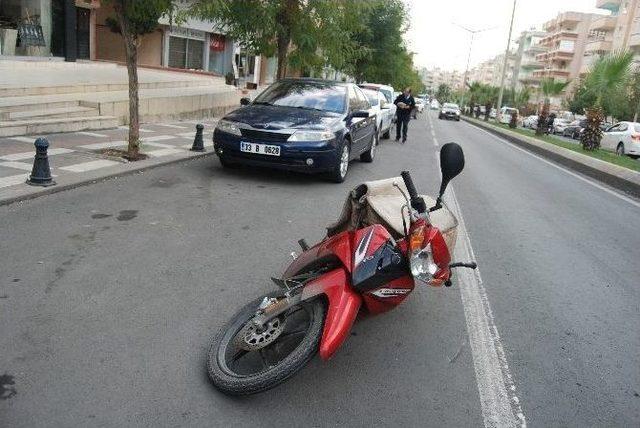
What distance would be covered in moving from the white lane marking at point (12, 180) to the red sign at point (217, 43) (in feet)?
97.4

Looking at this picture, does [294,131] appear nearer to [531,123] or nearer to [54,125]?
[54,125]

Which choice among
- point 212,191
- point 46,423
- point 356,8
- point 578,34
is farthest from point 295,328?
point 578,34

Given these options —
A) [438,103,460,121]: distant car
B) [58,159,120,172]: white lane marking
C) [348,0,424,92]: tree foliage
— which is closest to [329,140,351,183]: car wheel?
[58,159,120,172]: white lane marking

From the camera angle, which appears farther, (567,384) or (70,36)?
(70,36)

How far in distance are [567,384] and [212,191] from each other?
16.9ft

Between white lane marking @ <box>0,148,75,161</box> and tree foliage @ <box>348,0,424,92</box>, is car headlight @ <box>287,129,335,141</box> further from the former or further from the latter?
tree foliage @ <box>348,0,424,92</box>

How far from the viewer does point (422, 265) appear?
9.08 ft

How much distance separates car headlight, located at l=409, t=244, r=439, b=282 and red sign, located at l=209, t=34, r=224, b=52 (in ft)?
112

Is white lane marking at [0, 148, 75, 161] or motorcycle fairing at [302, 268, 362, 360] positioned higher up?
motorcycle fairing at [302, 268, 362, 360]

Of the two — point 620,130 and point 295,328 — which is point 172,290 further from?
point 620,130

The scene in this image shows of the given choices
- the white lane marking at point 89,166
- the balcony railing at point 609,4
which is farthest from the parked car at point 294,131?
the balcony railing at point 609,4

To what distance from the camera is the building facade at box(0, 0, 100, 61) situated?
54.6ft

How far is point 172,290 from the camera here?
3930 mm

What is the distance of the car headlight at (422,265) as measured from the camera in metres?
2.76
